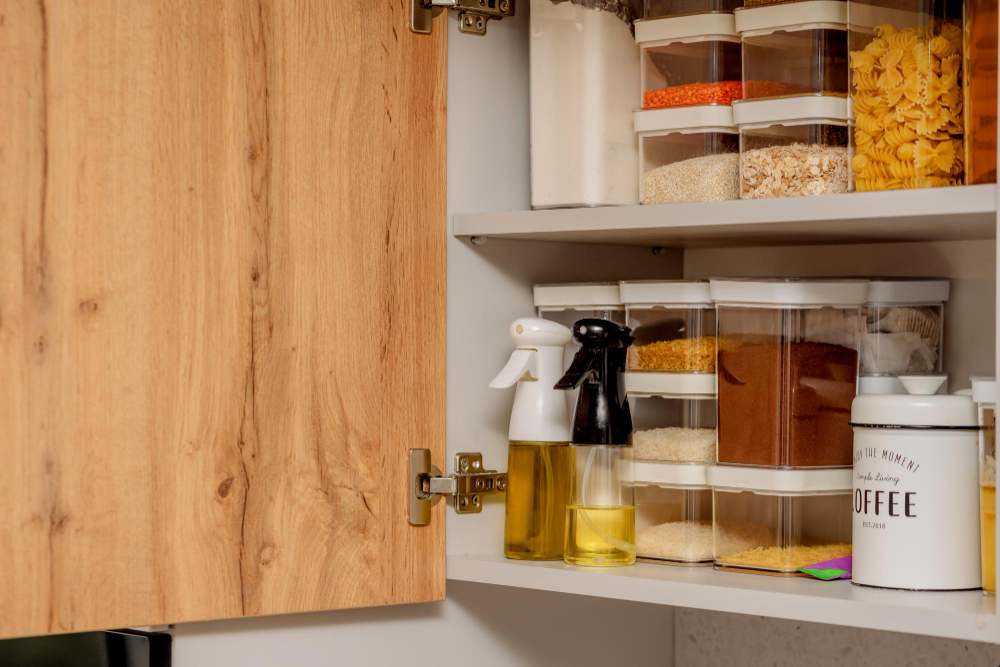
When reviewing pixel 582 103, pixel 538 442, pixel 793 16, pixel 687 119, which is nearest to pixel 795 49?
pixel 793 16

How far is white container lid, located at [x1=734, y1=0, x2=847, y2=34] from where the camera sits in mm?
1028

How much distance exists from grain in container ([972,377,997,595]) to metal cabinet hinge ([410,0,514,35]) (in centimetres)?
64

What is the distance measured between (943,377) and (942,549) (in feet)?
0.53

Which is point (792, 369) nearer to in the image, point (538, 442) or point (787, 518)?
point (787, 518)

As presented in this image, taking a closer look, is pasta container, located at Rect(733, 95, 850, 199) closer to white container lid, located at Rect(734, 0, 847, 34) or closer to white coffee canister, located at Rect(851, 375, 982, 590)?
white container lid, located at Rect(734, 0, 847, 34)

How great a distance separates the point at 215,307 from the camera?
3.32 feet

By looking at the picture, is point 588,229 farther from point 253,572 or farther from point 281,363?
point 253,572

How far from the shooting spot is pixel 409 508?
45.2 inches

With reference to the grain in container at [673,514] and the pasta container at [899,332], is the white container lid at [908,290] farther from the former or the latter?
the grain in container at [673,514]

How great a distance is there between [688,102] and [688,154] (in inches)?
2.1

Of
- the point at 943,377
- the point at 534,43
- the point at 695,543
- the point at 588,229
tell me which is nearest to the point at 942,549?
the point at 943,377

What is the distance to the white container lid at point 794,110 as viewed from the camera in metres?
1.03

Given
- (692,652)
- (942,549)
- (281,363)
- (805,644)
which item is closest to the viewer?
(942,549)

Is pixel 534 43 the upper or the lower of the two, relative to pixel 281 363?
upper
